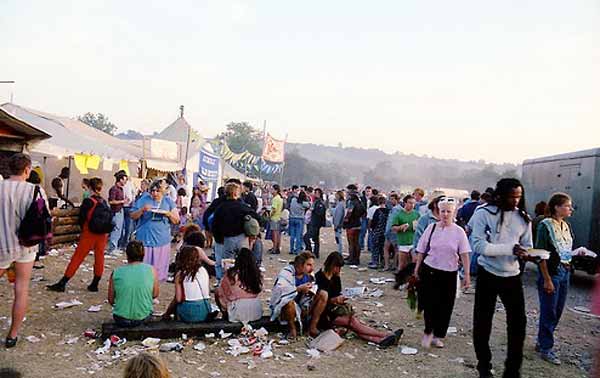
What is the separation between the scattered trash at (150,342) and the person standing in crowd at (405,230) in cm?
574

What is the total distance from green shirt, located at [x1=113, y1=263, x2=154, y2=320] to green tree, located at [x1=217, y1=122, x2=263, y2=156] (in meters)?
62.2

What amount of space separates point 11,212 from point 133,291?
145 centimetres

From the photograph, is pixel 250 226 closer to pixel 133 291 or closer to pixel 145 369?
pixel 133 291

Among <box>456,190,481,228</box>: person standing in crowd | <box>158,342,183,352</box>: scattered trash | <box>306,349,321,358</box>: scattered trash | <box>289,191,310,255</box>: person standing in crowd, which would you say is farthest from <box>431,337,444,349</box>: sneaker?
<box>289,191,310,255</box>: person standing in crowd

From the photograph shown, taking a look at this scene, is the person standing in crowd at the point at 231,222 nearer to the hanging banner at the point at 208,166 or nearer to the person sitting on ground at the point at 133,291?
the person sitting on ground at the point at 133,291

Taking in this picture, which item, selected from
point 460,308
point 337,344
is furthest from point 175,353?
point 460,308

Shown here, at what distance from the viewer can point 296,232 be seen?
13.9 m

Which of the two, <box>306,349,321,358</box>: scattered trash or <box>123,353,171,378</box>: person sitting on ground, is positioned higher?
<box>123,353,171,378</box>: person sitting on ground

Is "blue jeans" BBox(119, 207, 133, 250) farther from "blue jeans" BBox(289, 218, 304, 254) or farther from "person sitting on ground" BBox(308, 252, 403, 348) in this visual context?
"person sitting on ground" BBox(308, 252, 403, 348)

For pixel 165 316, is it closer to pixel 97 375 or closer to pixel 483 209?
pixel 97 375

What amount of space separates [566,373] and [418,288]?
5.59ft

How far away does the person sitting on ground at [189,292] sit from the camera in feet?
19.7

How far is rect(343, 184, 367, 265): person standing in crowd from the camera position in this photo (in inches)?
486

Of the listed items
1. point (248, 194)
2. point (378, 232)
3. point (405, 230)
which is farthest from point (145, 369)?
point (378, 232)
